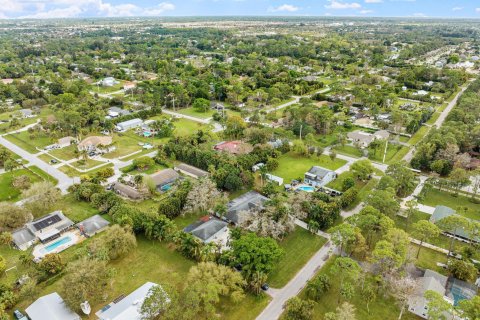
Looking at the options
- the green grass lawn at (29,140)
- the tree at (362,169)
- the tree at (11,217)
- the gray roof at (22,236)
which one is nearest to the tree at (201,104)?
the green grass lawn at (29,140)

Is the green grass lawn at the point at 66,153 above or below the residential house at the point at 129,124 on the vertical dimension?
below

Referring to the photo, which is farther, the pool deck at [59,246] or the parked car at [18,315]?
the pool deck at [59,246]

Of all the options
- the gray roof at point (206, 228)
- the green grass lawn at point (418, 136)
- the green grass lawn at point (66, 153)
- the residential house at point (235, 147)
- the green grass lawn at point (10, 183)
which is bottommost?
the green grass lawn at point (10, 183)

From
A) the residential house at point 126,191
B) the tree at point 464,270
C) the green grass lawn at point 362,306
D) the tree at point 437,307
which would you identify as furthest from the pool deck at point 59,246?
the tree at point 464,270

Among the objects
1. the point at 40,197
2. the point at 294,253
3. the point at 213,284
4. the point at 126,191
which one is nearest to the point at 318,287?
the point at 294,253

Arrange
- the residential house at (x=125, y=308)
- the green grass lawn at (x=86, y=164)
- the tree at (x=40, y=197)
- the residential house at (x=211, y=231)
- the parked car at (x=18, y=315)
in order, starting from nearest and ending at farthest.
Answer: the residential house at (x=125, y=308)
the parked car at (x=18, y=315)
the residential house at (x=211, y=231)
the tree at (x=40, y=197)
the green grass lawn at (x=86, y=164)

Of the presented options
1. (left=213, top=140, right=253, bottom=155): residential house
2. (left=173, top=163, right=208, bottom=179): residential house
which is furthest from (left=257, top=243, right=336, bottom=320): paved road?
(left=213, top=140, right=253, bottom=155): residential house

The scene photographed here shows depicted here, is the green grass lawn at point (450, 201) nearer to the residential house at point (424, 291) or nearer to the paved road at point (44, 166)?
the residential house at point (424, 291)

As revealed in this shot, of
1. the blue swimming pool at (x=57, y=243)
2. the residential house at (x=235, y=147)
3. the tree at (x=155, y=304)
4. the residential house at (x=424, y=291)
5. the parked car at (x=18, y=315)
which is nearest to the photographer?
the tree at (x=155, y=304)
